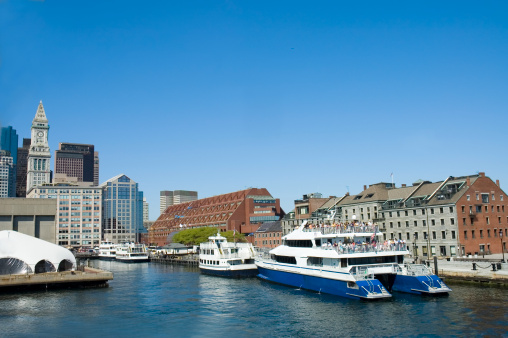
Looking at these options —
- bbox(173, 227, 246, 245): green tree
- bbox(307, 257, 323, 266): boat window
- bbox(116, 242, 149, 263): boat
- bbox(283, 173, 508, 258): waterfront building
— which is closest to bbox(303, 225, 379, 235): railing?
bbox(307, 257, 323, 266): boat window

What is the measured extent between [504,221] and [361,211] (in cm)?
2784

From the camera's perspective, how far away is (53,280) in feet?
198

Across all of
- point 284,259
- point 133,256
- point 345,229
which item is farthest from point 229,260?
point 133,256

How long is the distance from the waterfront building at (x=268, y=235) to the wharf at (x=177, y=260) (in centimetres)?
2410

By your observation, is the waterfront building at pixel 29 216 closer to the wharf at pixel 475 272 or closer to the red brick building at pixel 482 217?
the wharf at pixel 475 272

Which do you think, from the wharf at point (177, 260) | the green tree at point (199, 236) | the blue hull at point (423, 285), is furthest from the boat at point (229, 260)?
the green tree at point (199, 236)

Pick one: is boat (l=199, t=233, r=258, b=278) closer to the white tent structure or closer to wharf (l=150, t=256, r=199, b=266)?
the white tent structure

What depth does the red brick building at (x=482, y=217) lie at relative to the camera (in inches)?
3118

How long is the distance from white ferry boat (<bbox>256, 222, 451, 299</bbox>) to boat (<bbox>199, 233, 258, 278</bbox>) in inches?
593

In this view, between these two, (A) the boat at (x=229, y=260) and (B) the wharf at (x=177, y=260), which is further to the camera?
(B) the wharf at (x=177, y=260)

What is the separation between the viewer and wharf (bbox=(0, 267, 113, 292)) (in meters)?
58.5

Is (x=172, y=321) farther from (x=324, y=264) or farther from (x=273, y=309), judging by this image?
(x=324, y=264)

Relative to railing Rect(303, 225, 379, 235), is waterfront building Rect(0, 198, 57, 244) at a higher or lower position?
higher

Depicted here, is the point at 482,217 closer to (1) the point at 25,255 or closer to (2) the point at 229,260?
(2) the point at 229,260
